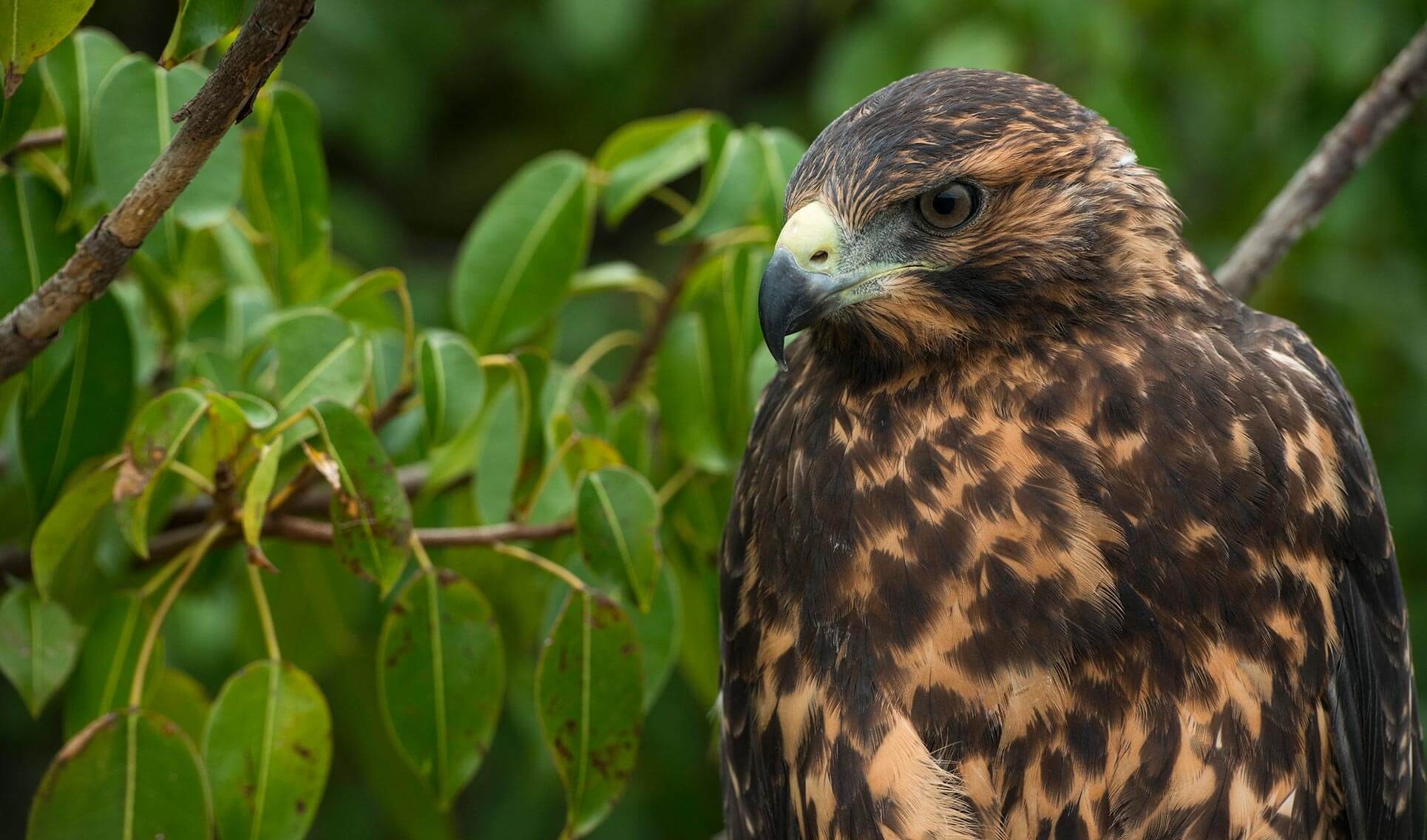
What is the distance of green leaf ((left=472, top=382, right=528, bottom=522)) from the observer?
2182 millimetres

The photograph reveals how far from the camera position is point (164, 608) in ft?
6.84

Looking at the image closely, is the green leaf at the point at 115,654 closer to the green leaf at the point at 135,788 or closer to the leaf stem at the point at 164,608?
the leaf stem at the point at 164,608

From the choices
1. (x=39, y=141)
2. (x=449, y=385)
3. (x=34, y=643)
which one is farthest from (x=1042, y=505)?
(x=39, y=141)

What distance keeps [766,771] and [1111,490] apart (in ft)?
2.46

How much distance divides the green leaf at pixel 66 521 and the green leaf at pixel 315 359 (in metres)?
0.27

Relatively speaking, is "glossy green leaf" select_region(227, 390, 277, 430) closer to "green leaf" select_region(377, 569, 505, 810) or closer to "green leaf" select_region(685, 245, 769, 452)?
"green leaf" select_region(377, 569, 505, 810)

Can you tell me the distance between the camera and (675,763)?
3855 mm

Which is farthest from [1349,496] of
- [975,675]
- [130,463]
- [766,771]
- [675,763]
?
[675,763]

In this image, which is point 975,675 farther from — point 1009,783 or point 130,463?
point 130,463

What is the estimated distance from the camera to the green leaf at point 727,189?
7.80ft

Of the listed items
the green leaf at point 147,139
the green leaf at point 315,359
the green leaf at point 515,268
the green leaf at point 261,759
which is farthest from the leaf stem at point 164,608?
the green leaf at point 515,268

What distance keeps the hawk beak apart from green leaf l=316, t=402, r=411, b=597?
552mm

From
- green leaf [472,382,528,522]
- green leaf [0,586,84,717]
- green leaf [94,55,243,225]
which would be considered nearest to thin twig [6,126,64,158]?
green leaf [94,55,243,225]

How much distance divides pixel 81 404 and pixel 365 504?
55 cm
